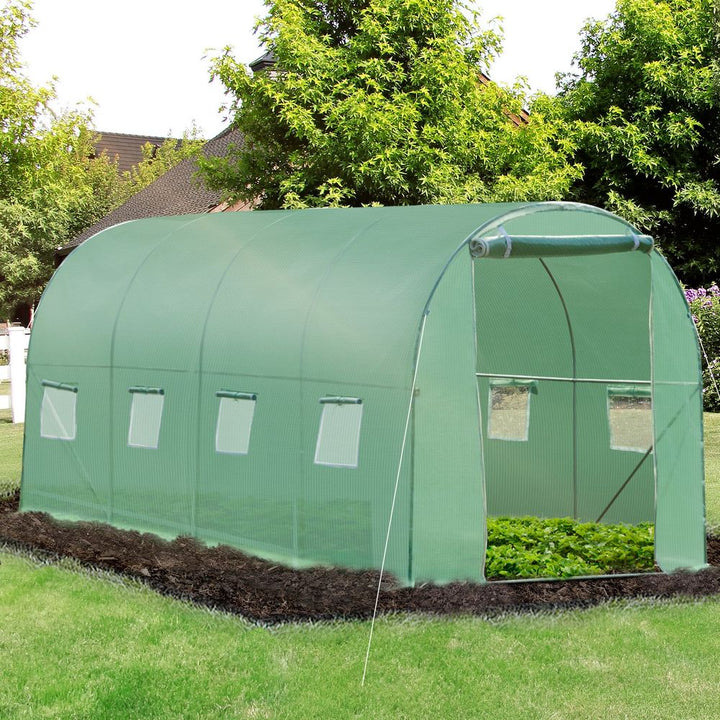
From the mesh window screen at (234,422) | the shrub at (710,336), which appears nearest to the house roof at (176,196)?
the shrub at (710,336)

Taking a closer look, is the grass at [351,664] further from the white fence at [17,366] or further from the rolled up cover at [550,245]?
the white fence at [17,366]

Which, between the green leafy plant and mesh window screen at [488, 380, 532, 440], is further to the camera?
mesh window screen at [488, 380, 532, 440]

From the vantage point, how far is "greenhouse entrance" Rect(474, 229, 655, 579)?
392 inches

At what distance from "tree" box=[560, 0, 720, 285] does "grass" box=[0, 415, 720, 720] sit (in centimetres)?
2072

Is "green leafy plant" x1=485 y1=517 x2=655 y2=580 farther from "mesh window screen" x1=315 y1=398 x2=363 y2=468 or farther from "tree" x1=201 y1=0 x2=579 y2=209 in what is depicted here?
"tree" x1=201 y1=0 x2=579 y2=209

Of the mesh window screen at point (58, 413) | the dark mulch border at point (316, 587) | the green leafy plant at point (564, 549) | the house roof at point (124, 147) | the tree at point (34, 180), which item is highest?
the house roof at point (124, 147)

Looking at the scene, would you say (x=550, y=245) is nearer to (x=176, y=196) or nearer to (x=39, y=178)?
(x=39, y=178)

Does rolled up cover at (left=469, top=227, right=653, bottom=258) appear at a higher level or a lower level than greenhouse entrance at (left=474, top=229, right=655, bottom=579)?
higher

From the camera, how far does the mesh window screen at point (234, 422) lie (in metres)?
8.93

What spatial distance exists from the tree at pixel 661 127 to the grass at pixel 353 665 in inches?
818

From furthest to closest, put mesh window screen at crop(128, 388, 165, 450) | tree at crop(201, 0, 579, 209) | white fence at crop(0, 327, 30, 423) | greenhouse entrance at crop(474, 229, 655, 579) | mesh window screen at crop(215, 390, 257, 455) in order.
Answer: white fence at crop(0, 327, 30, 423), tree at crop(201, 0, 579, 209), greenhouse entrance at crop(474, 229, 655, 579), mesh window screen at crop(128, 388, 165, 450), mesh window screen at crop(215, 390, 257, 455)

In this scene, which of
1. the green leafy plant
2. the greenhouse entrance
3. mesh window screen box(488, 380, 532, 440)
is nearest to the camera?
the green leafy plant

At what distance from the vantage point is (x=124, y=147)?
5900cm

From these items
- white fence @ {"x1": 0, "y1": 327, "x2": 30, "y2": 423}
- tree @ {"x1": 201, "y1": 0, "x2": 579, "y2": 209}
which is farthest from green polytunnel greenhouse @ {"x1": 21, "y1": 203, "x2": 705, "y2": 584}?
white fence @ {"x1": 0, "y1": 327, "x2": 30, "y2": 423}
